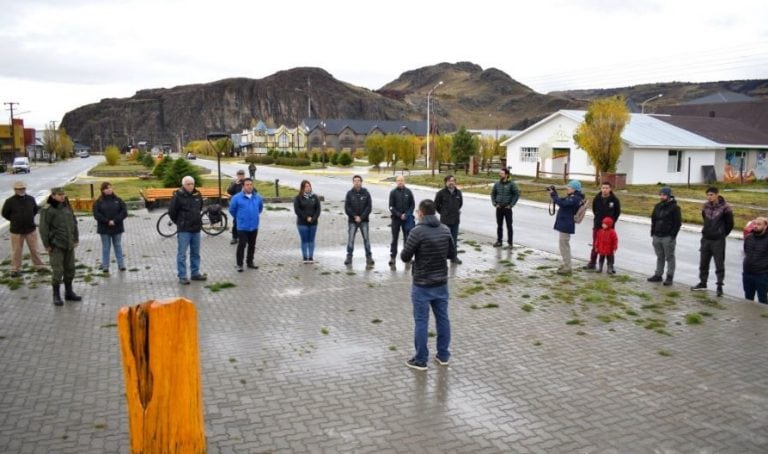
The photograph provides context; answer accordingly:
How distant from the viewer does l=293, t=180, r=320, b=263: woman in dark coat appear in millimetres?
12578

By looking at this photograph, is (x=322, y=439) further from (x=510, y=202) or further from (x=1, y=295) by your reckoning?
(x=510, y=202)

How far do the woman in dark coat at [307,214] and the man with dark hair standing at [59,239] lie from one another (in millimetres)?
4255

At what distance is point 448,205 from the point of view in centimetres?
1286

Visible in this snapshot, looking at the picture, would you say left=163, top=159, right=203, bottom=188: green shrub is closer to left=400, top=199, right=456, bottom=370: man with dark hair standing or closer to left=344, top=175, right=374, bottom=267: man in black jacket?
left=344, top=175, right=374, bottom=267: man in black jacket

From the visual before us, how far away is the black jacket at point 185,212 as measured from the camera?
35.2 ft

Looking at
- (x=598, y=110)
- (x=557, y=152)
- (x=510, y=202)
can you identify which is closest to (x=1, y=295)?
(x=510, y=202)

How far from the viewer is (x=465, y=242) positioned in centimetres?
1555

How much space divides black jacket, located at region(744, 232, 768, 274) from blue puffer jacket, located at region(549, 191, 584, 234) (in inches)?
Answer: 120

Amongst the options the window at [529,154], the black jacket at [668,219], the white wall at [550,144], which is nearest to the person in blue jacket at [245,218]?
the black jacket at [668,219]

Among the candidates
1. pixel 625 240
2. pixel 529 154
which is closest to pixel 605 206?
pixel 625 240

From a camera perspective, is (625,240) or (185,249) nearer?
(185,249)

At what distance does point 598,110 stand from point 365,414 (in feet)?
105

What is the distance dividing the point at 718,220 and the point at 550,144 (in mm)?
33464

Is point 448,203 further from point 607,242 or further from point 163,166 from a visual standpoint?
point 163,166
